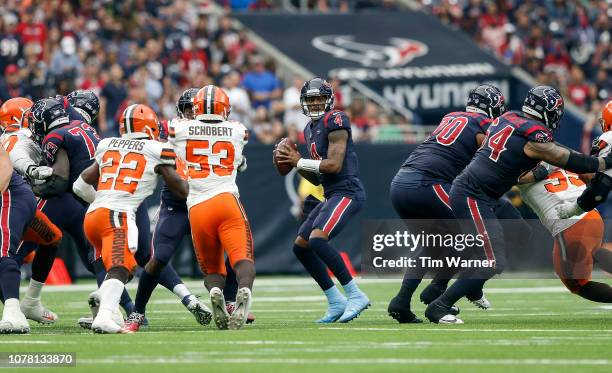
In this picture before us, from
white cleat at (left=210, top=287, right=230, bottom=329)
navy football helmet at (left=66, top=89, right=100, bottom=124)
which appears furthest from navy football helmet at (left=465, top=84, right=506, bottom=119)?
navy football helmet at (left=66, top=89, right=100, bottom=124)

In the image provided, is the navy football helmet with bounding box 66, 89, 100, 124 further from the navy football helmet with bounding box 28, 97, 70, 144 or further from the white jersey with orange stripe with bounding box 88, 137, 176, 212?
the white jersey with orange stripe with bounding box 88, 137, 176, 212

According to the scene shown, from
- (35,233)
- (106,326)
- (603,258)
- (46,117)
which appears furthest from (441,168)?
(35,233)

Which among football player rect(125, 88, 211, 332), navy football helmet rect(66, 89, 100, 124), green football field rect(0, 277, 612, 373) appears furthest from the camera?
navy football helmet rect(66, 89, 100, 124)

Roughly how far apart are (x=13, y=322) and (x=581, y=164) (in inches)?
170

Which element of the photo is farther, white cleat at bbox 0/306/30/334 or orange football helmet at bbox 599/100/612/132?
orange football helmet at bbox 599/100/612/132

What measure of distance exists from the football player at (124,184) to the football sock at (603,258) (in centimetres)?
354

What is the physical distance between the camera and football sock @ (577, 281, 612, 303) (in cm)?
1039

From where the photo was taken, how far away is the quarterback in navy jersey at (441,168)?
10.5 m

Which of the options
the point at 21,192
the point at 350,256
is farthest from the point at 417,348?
the point at 350,256

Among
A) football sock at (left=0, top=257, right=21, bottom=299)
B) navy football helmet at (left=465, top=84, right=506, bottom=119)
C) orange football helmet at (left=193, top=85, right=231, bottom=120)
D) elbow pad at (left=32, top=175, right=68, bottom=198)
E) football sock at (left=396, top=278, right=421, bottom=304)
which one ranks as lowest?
football sock at (left=396, top=278, right=421, bottom=304)

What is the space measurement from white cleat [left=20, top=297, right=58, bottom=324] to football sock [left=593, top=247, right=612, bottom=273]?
4562 millimetres

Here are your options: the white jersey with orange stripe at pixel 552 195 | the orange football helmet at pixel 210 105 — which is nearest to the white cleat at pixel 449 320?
the white jersey with orange stripe at pixel 552 195

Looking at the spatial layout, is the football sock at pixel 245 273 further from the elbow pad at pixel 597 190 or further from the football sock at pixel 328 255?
the elbow pad at pixel 597 190

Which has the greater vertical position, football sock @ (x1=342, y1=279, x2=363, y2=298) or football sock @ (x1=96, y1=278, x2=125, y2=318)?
football sock @ (x1=96, y1=278, x2=125, y2=318)
